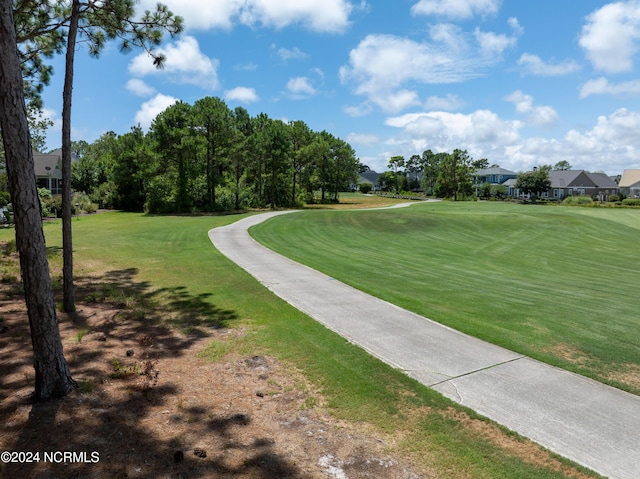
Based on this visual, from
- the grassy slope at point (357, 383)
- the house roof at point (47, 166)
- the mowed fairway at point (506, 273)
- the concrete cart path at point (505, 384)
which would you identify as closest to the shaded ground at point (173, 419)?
the grassy slope at point (357, 383)

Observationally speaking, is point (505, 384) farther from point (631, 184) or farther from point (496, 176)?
point (496, 176)

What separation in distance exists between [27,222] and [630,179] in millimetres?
106825

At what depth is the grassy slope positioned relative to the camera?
368cm

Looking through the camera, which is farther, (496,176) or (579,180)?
(496,176)

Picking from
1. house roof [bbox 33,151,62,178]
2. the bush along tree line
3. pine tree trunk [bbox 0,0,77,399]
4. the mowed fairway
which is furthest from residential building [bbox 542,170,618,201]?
pine tree trunk [bbox 0,0,77,399]

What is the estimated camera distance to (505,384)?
5.18 m

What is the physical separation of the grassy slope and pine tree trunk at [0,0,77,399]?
98.7 inches

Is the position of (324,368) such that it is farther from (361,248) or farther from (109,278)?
(361,248)

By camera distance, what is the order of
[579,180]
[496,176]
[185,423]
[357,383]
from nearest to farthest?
[185,423] → [357,383] → [579,180] → [496,176]

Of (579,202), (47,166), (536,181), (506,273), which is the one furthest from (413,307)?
(536,181)

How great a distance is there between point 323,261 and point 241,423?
34.3 ft

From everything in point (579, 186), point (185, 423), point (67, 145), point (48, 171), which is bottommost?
point (185, 423)

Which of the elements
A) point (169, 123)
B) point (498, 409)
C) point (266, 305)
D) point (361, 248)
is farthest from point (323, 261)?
point (169, 123)

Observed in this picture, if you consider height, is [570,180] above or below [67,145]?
above
